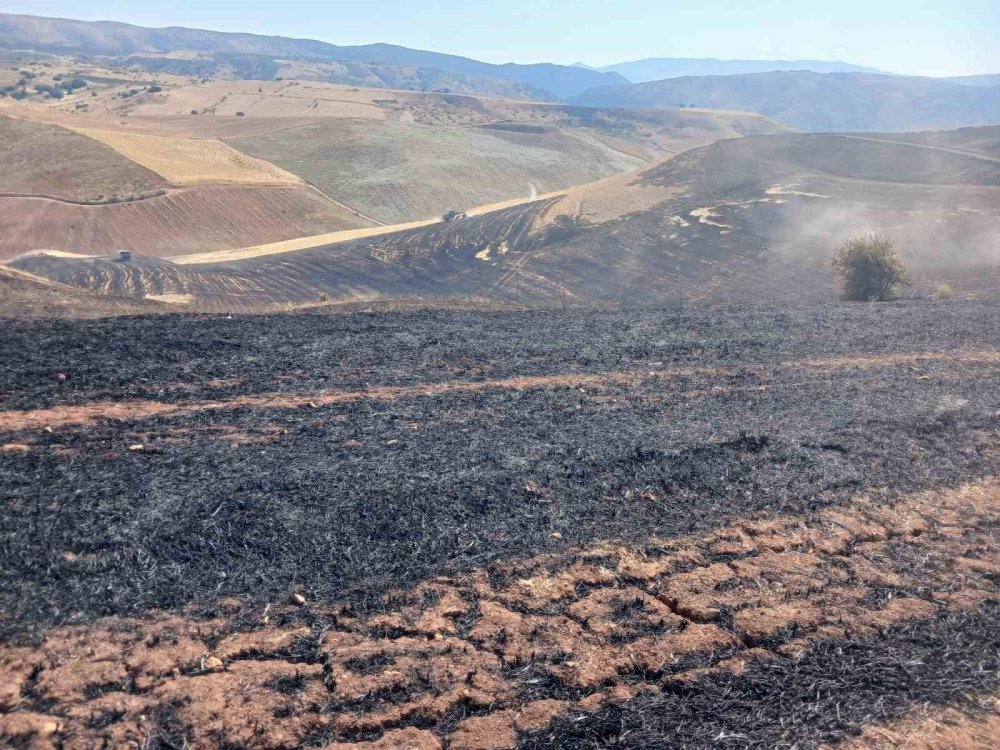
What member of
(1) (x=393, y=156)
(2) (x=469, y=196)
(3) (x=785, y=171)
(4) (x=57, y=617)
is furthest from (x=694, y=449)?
(1) (x=393, y=156)

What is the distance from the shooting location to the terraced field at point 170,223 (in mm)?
47750

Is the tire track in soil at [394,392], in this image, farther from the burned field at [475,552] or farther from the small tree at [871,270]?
the small tree at [871,270]

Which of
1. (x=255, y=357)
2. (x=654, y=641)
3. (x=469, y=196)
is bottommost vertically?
(x=654, y=641)

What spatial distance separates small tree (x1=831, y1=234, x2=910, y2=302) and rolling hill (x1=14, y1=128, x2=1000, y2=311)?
5504mm

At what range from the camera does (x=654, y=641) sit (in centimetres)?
675

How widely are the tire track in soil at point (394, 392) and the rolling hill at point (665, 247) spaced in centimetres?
1975

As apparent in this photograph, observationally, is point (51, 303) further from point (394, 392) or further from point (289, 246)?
point (289, 246)

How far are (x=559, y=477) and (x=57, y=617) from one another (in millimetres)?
5669

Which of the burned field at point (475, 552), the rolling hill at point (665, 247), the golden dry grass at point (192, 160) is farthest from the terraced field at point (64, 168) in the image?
the burned field at point (475, 552)

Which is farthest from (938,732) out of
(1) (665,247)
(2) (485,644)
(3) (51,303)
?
(1) (665,247)

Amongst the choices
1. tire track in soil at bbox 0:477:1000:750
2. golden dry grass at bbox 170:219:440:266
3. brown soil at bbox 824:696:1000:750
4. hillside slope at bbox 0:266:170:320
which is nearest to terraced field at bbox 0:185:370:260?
golden dry grass at bbox 170:219:440:266

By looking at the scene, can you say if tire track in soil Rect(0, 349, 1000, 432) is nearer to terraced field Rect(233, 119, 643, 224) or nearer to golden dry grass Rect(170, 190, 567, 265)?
golden dry grass Rect(170, 190, 567, 265)

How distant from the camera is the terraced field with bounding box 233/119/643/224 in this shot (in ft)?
239

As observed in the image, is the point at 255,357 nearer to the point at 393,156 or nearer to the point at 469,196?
the point at 469,196
